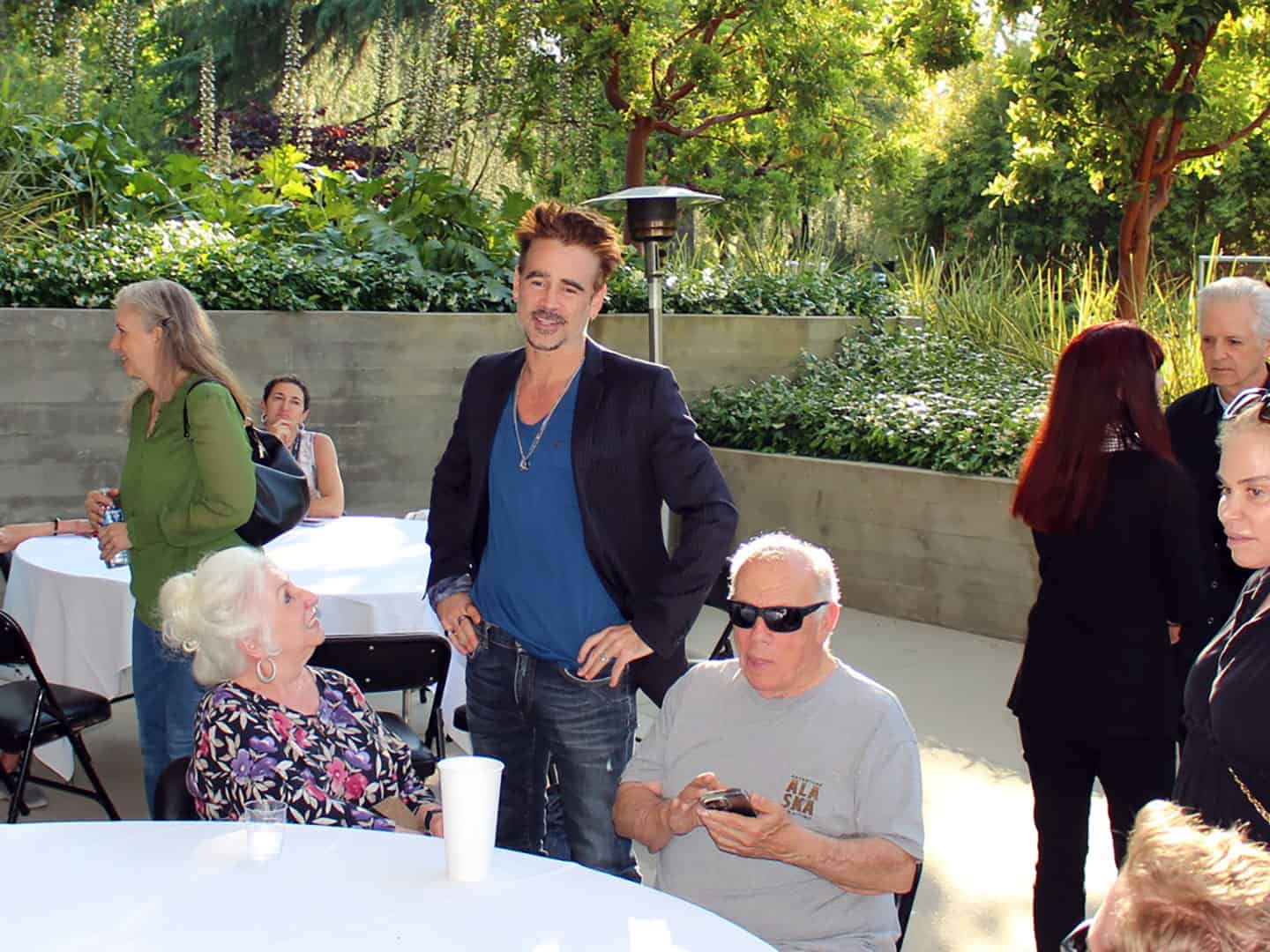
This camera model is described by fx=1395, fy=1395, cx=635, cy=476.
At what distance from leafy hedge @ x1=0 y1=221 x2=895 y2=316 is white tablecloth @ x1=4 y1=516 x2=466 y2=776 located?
126 inches

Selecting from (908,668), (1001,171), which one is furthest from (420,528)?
(1001,171)

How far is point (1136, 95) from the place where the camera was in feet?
27.7

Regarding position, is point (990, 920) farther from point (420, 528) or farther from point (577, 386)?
point (420, 528)

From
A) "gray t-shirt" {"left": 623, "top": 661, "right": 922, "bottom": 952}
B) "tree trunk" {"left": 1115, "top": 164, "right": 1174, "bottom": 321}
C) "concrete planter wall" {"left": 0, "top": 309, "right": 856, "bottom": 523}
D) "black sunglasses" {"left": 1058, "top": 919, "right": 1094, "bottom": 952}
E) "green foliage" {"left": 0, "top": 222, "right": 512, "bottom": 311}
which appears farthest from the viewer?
"tree trunk" {"left": 1115, "top": 164, "right": 1174, "bottom": 321}

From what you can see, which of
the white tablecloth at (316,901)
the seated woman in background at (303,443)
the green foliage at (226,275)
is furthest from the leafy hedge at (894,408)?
the white tablecloth at (316,901)

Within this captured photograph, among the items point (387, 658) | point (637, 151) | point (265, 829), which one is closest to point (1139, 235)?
point (637, 151)

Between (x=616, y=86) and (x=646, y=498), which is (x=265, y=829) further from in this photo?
(x=616, y=86)

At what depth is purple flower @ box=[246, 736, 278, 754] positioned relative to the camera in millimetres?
2779

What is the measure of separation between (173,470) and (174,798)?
3.83ft

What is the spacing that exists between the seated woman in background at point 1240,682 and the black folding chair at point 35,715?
311cm

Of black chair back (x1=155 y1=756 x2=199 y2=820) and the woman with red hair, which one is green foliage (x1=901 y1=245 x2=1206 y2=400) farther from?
black chair back (x1=155 y1=756 x2=199 y2=820)

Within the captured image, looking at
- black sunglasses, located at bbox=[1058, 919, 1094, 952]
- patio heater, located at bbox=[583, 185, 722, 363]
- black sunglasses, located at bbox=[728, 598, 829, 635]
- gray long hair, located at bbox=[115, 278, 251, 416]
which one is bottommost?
black sunglasses, located at bbox=[1058, 919, 1094, 952]

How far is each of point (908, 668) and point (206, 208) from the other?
6015 mm

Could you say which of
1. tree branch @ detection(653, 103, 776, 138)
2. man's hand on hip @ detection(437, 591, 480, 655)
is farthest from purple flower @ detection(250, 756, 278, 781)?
tree branch @ detection(653, 103, 776, 138)
